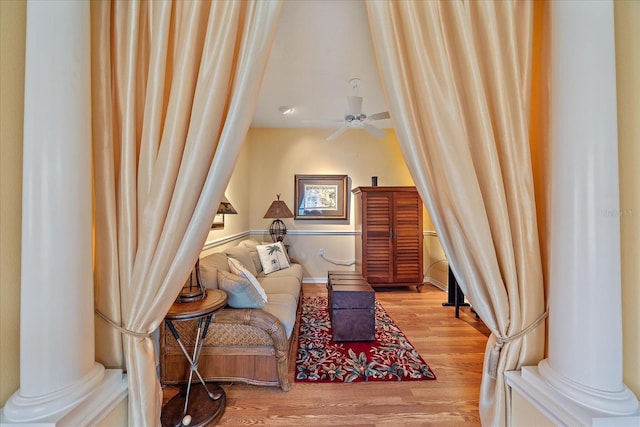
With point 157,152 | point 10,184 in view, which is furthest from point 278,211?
point 10,184

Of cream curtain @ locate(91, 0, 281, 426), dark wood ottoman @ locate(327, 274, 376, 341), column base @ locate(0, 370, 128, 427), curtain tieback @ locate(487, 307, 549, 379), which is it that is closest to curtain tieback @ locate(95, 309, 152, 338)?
cream curtain @ locate(91, 0, 281, 426)

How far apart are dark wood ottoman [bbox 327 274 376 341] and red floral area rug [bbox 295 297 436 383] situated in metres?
0.07

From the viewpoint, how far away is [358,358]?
7.33 ft

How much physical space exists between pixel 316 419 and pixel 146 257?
1.38 m

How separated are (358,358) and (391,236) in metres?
2.18

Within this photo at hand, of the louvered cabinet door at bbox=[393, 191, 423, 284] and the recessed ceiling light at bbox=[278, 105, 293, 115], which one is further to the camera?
Answer: the louvered cabinet door at bbox=[393, 191, 423, 284]

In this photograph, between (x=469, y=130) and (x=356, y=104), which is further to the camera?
Answer: (x=356, y=104)

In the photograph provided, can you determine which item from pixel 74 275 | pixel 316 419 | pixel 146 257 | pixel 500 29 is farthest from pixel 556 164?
pixel 316 419

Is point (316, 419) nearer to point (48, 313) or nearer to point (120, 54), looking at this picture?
point (48, 313)

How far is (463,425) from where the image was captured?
1561 millimetres

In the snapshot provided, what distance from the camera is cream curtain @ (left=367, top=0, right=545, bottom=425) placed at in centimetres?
100

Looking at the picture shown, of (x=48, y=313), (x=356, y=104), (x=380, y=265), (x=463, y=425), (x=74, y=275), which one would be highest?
(x=356, y=104)

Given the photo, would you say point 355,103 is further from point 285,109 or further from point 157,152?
point 157,152

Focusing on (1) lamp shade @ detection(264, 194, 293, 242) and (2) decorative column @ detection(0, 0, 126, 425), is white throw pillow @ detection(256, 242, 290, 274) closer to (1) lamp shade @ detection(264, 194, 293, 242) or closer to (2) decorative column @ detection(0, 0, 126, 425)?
(1) lamp shade @ detection(264, 194, 293, 242)
